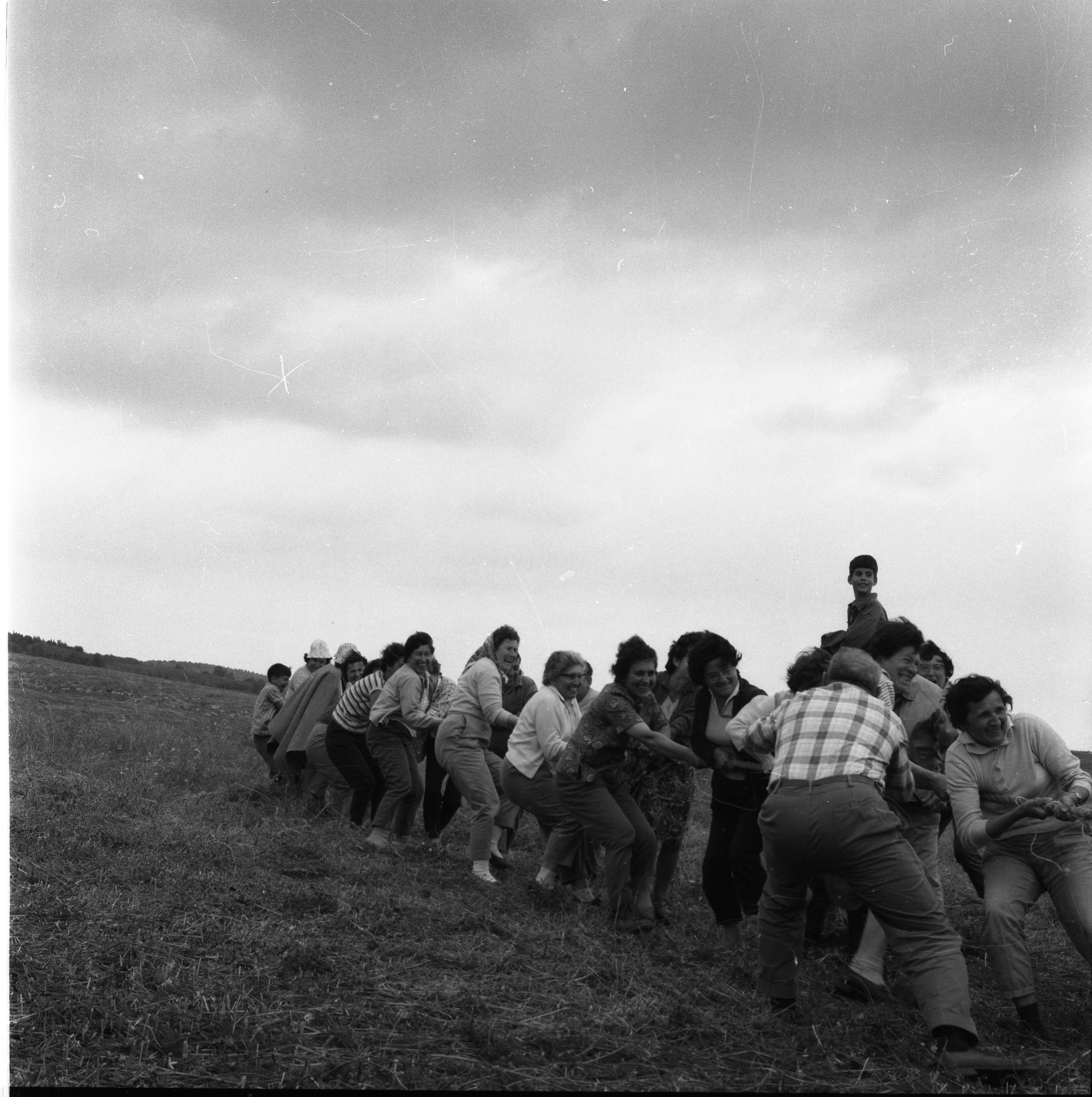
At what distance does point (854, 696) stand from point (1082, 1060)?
1778 millimetres

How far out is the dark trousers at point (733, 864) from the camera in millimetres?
6277

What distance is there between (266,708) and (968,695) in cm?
812

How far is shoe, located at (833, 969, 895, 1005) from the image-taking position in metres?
5.61

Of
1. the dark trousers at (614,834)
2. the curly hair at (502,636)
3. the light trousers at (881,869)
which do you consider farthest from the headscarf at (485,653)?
the light trousers at (881,869)

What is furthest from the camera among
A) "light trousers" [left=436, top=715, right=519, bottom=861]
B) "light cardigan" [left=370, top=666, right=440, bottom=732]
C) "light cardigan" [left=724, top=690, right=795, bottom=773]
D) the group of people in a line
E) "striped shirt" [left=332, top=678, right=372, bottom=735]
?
"striped shirt" [left=332, top=678, right=372, bottom=735]

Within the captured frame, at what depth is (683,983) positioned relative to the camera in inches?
220

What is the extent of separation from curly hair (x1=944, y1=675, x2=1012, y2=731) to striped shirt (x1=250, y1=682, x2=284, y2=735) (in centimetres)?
779

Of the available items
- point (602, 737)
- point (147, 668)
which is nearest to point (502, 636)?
point (602, 737)

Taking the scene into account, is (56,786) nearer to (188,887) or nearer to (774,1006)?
(188,887)

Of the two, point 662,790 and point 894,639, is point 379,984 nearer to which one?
point 662,790

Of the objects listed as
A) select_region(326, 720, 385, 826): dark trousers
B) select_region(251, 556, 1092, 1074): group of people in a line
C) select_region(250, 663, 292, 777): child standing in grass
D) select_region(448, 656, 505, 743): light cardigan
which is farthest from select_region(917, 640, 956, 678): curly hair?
select_region(250, 663, 292, 777): child standing in grass

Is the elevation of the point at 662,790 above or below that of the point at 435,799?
above

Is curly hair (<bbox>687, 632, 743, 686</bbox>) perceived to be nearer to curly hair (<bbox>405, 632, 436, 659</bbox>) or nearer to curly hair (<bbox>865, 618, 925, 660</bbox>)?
curly hair (<bbox>865, 618, 925, 660</bbox>)

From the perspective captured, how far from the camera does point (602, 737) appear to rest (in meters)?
6.56
